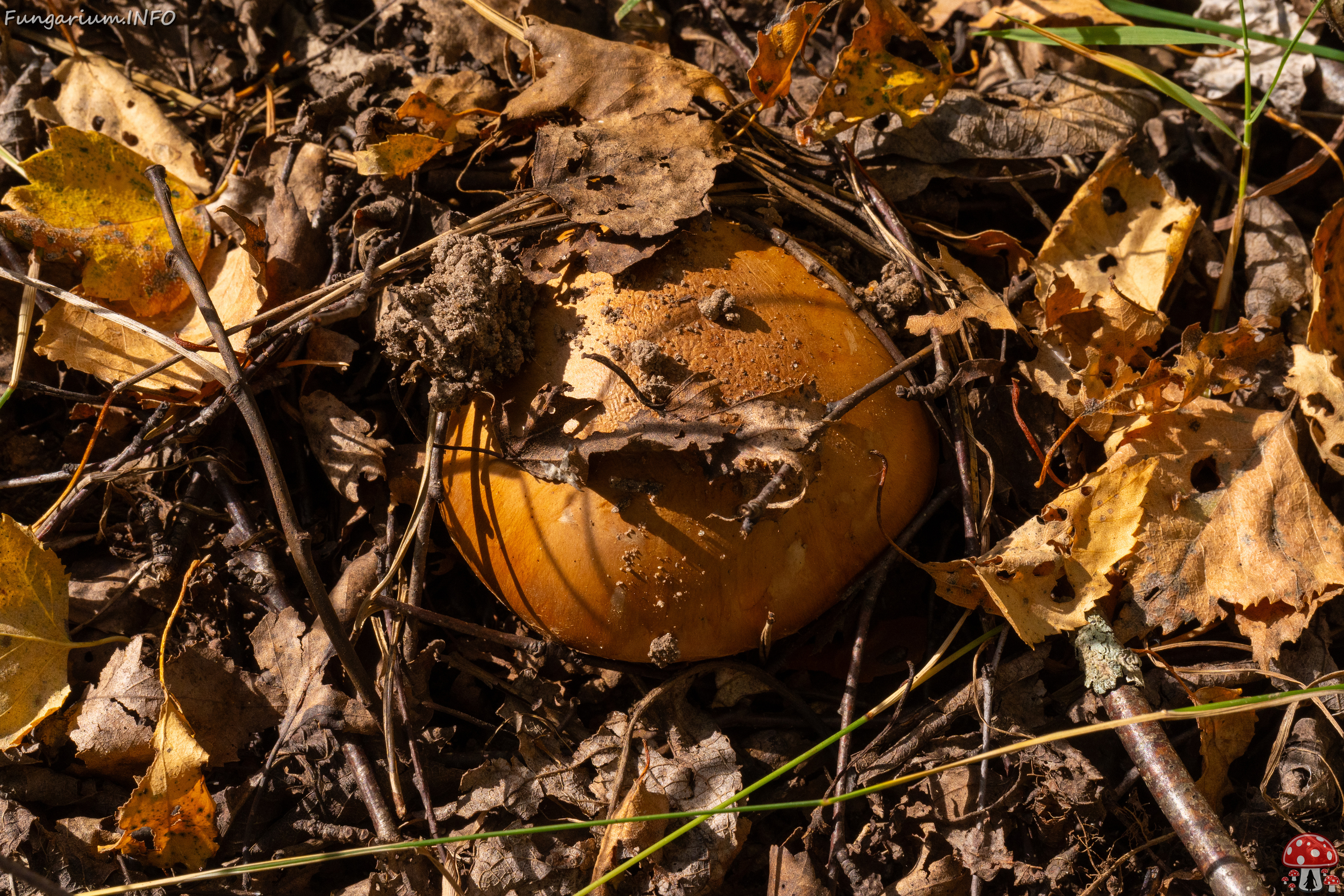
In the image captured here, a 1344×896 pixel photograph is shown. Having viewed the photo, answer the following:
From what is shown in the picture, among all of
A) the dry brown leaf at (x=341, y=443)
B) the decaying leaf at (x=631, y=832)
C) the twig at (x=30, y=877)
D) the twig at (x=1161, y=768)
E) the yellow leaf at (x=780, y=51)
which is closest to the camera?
the twig at (x=30, y=877)

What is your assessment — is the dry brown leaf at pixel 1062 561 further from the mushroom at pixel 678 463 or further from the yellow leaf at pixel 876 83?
the yellow leaf at pixel 876 83

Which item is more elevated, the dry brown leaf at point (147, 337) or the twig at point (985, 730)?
the dry brown leaf at point (147, 337)

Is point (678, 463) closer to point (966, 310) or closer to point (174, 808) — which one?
point (966, 310)

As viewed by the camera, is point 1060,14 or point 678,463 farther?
point 1060,14

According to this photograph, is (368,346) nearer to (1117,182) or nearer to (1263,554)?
(1117,182)

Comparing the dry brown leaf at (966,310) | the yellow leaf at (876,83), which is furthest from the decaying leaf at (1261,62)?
the dry brown leaf at (966,310)

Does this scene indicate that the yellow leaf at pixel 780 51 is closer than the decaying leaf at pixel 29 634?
No

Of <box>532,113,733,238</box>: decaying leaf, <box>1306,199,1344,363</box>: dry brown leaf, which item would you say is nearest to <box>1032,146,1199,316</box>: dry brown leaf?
<box>1306,199,1344,363</box>: dry brown leaf

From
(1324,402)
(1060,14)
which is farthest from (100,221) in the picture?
(1324,402)
